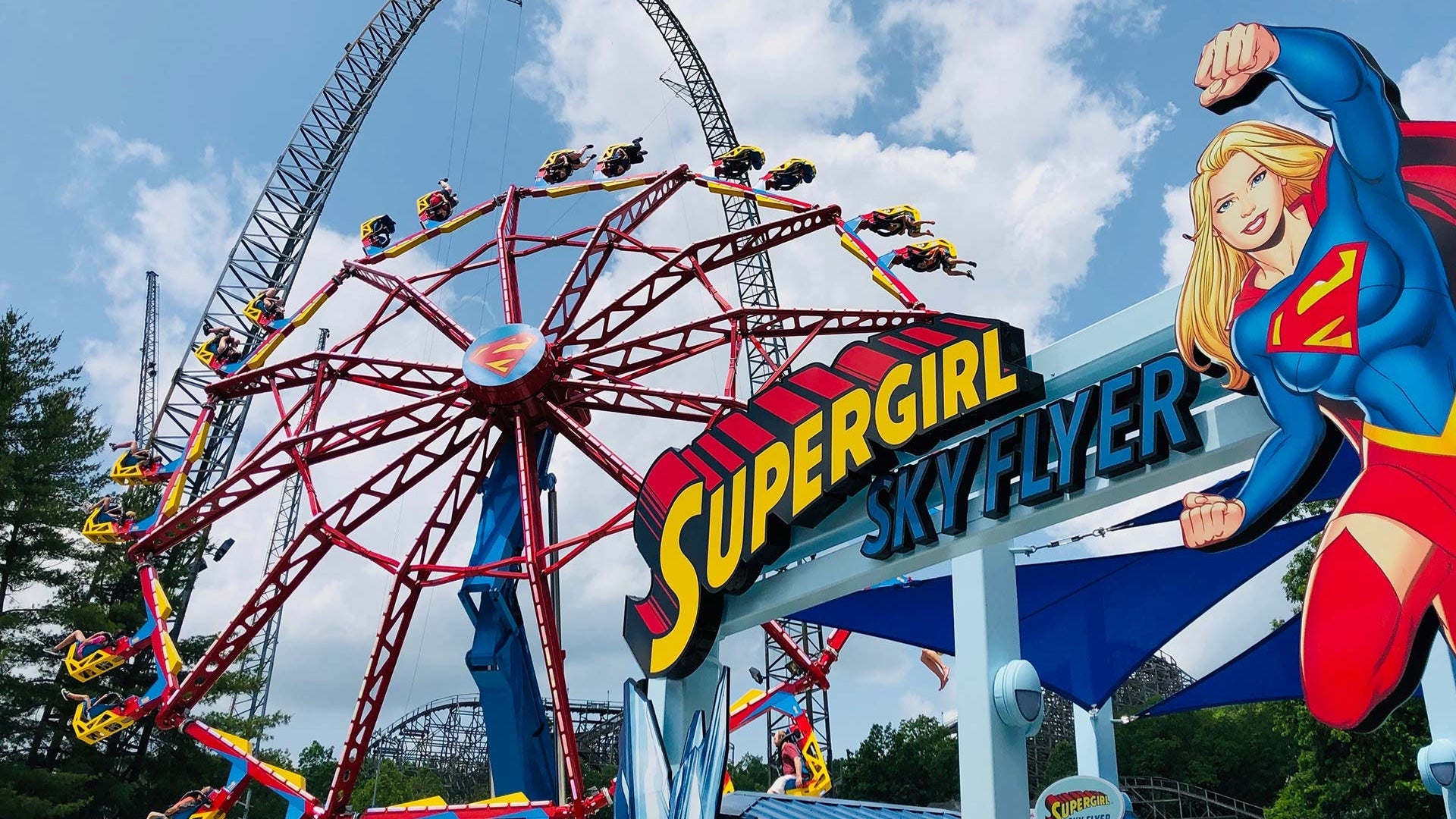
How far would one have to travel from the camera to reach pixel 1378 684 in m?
6.05

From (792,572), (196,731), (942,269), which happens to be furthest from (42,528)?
(792,572)

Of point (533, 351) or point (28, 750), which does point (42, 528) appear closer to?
point (28, 750)

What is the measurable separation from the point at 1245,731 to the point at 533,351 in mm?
54162

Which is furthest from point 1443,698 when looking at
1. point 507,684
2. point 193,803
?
point 193,803

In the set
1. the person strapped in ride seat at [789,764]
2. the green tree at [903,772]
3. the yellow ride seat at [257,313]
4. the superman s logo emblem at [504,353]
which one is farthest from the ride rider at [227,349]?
the green tree at [903,772]

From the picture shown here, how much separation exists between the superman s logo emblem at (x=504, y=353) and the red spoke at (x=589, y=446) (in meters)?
0.91

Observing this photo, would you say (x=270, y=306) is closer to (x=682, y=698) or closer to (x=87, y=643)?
(x=87, y=643)

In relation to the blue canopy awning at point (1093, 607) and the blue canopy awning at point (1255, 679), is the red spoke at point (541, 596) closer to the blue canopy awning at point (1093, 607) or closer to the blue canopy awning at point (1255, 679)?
the blue canopy awning at point (1093, 607)

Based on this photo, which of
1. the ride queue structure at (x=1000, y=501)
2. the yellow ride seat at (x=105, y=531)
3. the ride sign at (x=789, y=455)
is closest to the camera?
the ride queue structure at (x=1000, y=501)

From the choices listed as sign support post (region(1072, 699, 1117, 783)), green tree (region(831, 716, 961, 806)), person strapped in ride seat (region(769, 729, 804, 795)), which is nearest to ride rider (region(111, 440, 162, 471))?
person strapped in ride seat (region(769, 729, 804, 795))

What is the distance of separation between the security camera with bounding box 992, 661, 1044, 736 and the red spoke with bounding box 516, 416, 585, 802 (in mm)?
8783

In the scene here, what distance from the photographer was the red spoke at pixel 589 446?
19891mm

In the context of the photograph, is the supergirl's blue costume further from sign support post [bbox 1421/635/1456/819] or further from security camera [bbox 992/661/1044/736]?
sign support post [bbox 1421/635/1456/819]

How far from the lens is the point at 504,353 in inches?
787
